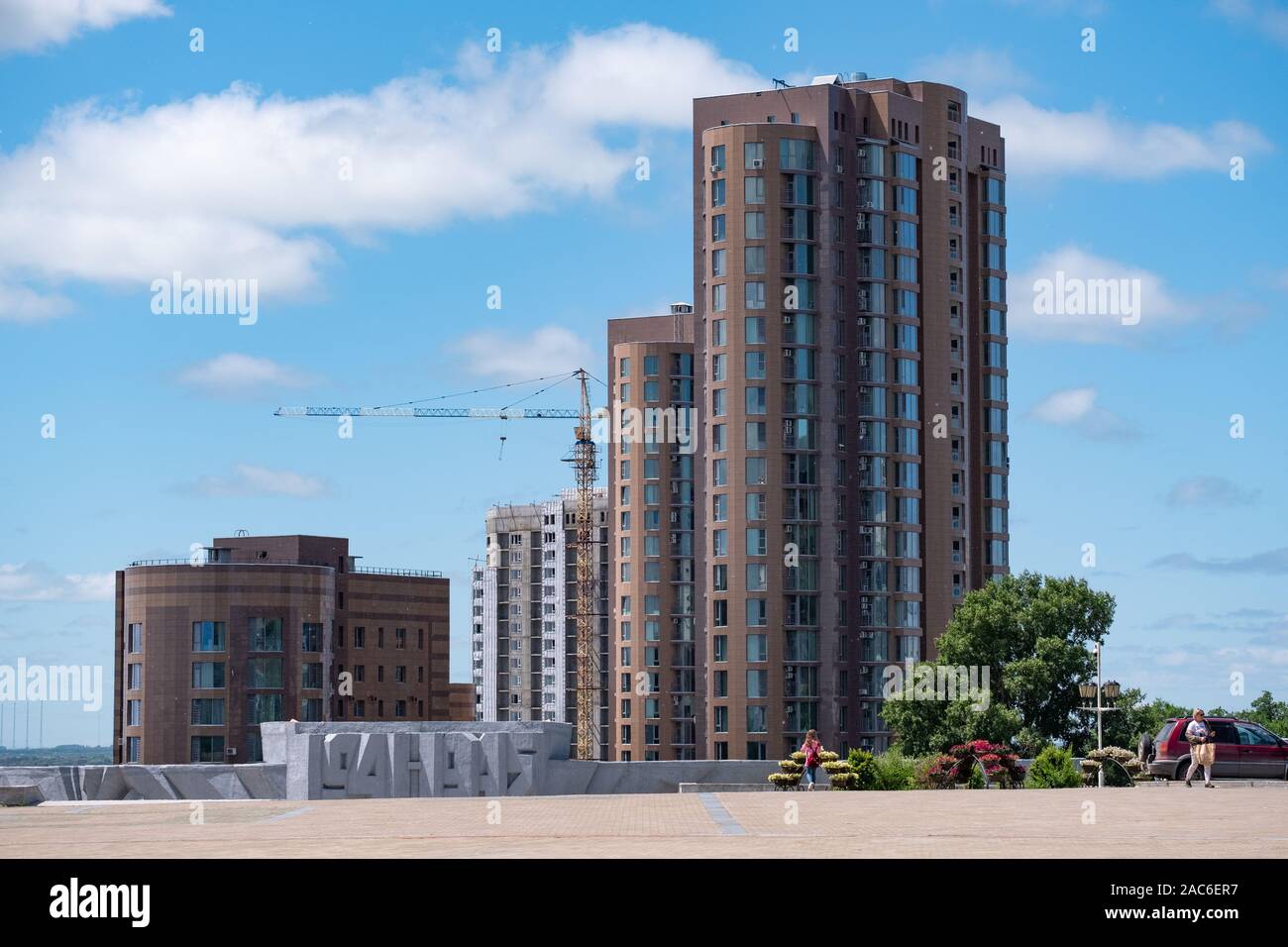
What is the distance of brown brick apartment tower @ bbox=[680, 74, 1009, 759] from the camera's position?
138375mm

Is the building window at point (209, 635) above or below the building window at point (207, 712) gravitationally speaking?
above

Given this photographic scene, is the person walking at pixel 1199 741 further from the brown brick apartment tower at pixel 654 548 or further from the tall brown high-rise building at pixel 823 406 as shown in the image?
the brown brick apartment tower at pixel 654 548

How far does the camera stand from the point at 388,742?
A: 2798 inches

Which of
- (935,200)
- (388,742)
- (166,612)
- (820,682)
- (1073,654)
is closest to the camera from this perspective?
(388,742)

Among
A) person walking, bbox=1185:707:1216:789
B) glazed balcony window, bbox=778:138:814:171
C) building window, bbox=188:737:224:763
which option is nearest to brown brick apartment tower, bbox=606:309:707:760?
glazed balcony window, bbox=778:138:814:171

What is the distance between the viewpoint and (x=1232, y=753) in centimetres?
5162

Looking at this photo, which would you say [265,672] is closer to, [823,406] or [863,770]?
[823,406]

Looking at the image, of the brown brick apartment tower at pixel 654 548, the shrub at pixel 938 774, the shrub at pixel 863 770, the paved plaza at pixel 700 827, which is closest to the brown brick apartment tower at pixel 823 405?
the brown brick apartment tower at pixel 654 548

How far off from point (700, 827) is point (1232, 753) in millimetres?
29568

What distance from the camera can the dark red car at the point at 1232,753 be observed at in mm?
51438

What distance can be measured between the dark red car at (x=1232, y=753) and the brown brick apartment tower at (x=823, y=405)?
276ft
